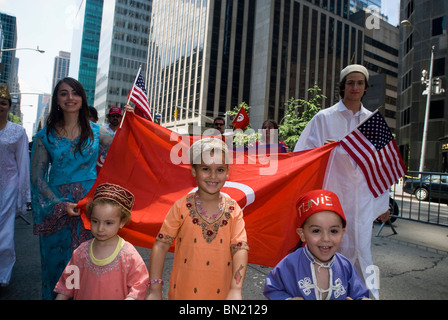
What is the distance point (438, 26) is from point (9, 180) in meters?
42.0

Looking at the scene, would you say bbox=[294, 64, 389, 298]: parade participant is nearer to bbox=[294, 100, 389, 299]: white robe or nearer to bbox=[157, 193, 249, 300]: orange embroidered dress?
bbox=[294, 100, 389, 299]: white robe

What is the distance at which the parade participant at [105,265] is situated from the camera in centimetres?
212

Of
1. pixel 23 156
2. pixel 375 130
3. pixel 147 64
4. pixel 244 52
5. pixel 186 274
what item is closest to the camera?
pixel 186 274

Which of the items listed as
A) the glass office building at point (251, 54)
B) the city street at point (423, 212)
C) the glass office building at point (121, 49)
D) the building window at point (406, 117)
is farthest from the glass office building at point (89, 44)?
the city street at point (423, 212)

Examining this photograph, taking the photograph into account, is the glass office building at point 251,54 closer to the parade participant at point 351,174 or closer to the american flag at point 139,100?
the american flag at point 139,100

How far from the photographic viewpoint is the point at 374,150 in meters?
3.18

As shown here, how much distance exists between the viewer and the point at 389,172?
10.7 ft

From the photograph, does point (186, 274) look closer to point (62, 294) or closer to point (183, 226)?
point (183, 226)

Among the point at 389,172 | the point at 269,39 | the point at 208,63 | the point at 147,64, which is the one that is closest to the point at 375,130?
the point at 389,172

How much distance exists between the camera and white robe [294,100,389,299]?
3045 millimetres

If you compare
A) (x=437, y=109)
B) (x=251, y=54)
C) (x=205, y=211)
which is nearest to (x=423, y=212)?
(x=205, y=211)

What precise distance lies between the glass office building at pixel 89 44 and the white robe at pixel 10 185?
12777 cm

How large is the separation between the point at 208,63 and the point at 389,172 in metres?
73.2

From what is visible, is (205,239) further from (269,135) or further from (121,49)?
(121,49)
